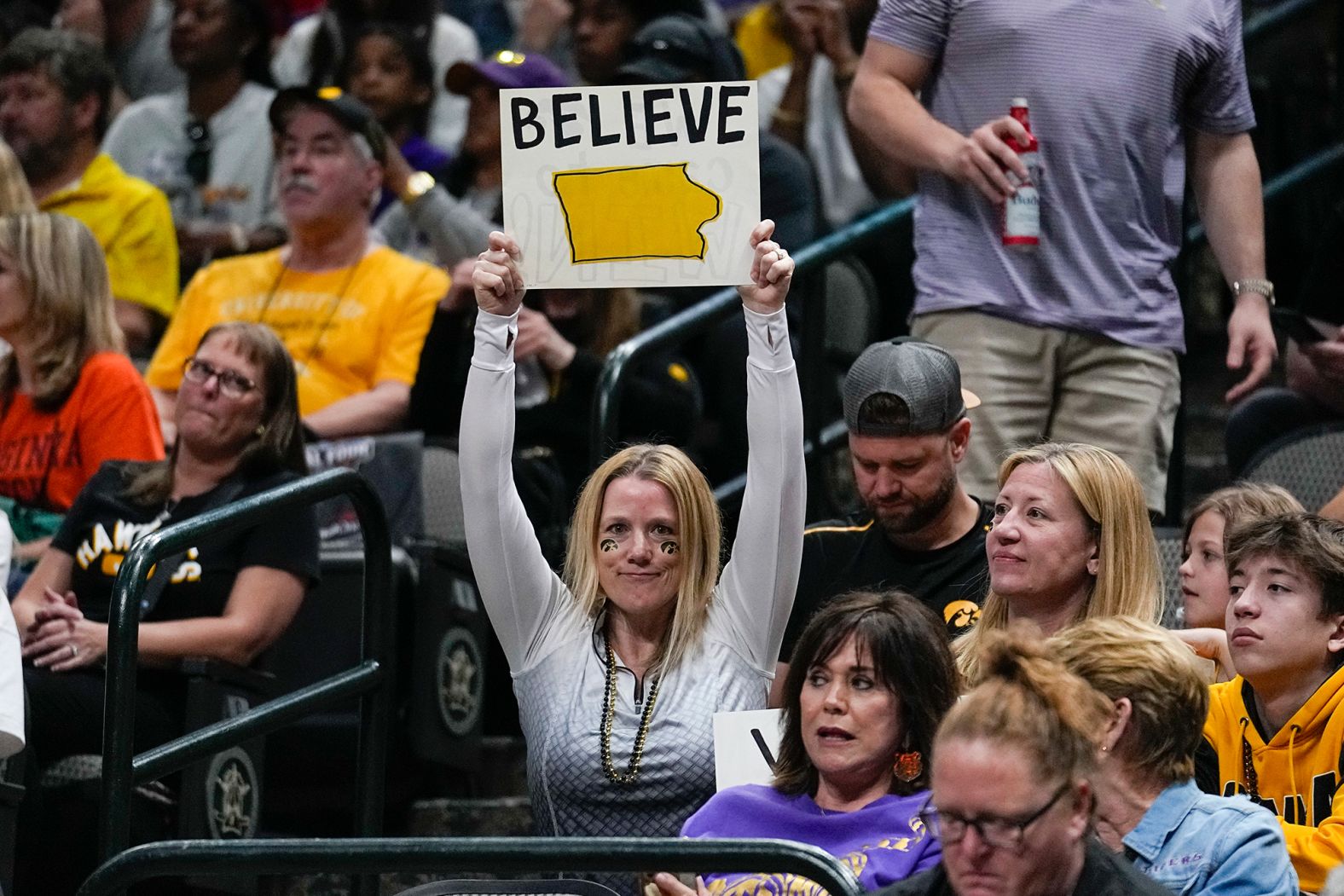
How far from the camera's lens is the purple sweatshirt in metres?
3.60

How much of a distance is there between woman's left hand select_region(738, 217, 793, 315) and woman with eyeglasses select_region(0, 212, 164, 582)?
7.83 feet

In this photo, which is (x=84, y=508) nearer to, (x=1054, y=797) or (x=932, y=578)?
(x=932, y=578)

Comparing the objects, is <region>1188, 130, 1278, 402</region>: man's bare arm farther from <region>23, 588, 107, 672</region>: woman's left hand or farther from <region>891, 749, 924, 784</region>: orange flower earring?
<region>23, 588, 107, 672</region>: woman's left hand

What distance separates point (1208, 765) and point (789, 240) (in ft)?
10.6

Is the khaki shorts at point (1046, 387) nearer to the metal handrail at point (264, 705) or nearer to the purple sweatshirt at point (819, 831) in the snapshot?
the metal handrail at point (264, 705)

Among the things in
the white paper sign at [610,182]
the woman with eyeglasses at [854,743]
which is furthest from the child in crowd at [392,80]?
the woman with eyeglasses at [854,743]

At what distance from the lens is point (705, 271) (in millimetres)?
4207

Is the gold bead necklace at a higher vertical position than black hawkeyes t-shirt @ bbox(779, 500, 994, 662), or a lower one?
lower

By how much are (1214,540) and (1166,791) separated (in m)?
1.19

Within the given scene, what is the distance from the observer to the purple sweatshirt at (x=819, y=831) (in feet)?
11.8

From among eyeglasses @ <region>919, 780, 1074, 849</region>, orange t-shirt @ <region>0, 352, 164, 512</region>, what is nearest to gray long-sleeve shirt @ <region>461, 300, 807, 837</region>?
eyeglasses @ <region>919, 780, 1074, 849</region>

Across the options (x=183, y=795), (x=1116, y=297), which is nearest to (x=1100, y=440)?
(x=1116, y=297)

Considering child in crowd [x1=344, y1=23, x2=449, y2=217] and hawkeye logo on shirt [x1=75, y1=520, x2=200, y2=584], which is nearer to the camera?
hawkeye logo on shirt [x1=75, y1=520, x2=200, y2=584]

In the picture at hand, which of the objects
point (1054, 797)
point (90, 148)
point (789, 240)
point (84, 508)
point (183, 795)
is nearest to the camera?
point (1054, 797)
